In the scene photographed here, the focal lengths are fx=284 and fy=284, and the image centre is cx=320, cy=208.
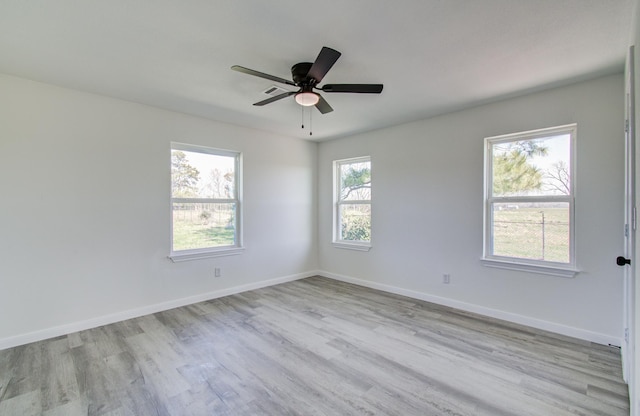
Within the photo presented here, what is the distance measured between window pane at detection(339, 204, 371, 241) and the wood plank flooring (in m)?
1.69

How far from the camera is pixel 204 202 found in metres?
4.08

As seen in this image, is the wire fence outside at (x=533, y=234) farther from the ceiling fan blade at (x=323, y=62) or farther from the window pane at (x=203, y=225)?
the window pane at (x=203, y=225)

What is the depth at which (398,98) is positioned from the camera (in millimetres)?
3215

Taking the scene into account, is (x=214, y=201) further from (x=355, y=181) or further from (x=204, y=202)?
(x=355, y=181)

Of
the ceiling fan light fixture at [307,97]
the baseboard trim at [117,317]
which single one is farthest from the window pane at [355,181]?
the ceiling fan light fixture at [307,97]

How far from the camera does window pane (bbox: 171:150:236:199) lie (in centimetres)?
381

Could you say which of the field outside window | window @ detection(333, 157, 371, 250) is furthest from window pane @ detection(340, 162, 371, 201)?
the field outside window

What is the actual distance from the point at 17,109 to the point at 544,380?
513 centimetres

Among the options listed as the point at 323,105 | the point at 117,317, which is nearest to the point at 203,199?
the point at 117,317

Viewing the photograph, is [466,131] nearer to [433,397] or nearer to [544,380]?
[544,380]

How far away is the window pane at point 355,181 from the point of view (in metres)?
4.81

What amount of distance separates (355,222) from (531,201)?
2.54 m

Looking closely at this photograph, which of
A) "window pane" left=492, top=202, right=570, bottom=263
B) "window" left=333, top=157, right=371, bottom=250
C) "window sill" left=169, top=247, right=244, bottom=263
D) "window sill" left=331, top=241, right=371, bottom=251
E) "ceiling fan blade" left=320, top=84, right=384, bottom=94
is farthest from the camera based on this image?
"window" left=333, top=157, right=371, bottom=250

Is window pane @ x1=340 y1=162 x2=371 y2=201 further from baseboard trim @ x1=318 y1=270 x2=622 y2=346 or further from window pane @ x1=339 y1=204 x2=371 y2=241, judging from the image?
baseboard trim @ x1=318 y1=270 x2=622 y2=346
